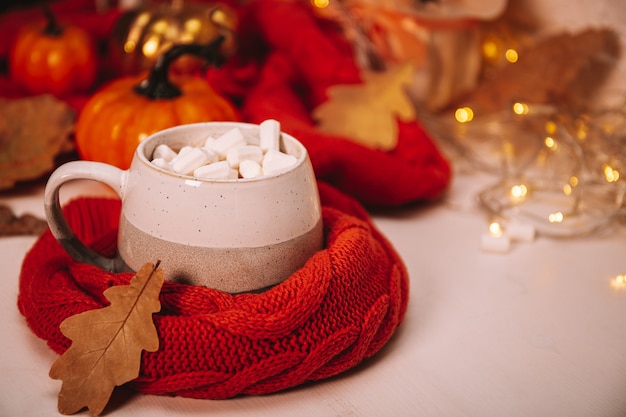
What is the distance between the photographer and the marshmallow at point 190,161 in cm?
52

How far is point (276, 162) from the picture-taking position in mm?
532

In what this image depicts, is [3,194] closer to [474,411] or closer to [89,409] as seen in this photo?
[89,409]

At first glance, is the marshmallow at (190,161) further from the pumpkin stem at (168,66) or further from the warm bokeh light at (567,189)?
the warm bokeh light at (567,189)

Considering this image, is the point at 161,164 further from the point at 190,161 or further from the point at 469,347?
the point at 469,347

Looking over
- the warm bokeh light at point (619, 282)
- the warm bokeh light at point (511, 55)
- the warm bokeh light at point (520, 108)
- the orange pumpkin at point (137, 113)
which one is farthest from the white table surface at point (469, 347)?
the warm bokeh light at point (511, 55)

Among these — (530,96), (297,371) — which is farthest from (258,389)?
(530,96)

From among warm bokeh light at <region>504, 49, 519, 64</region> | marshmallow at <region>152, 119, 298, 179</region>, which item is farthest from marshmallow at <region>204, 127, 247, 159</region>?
warm bokeh light at <region>504, 49, 519, 64</region>

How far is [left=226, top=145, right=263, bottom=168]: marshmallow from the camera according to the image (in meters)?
0.54

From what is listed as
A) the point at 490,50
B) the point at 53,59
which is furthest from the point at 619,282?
the point at 53,59

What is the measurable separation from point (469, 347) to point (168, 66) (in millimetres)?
439

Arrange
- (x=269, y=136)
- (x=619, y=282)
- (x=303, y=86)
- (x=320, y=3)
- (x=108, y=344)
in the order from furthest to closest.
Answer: (x=320, y=3), (x=303, y=86), (x=619, y=282), (x=269, y=136), (x=108, y=344)

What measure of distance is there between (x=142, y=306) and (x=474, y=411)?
10.2 inches

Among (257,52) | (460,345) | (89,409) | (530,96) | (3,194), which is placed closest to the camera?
(89,409)

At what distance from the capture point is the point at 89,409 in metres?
0.46
